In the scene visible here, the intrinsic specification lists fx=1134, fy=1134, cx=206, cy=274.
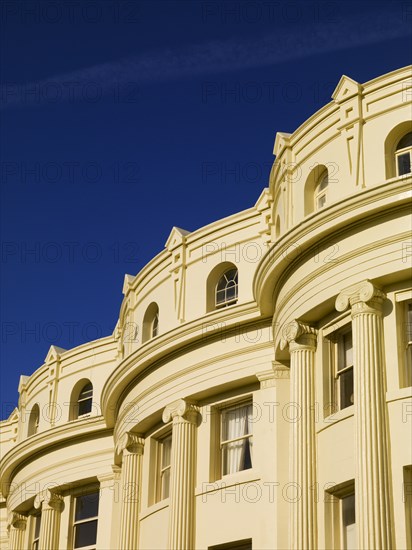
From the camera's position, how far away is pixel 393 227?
2544 cm

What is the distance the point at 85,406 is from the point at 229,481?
1320 cm

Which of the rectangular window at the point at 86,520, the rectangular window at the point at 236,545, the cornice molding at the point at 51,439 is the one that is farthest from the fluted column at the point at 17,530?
the rectangular window at the point at 236,545

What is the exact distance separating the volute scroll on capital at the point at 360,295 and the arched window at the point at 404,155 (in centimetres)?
311

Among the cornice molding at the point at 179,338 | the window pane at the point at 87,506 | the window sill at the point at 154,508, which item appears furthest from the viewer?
the window pane at the point at 87,506

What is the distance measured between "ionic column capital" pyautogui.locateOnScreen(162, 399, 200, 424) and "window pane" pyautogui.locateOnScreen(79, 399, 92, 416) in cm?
1014

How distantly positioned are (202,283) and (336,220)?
8344 millimetres

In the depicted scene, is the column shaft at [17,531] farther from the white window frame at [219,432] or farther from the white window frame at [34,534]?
the white window frame at [219,432]

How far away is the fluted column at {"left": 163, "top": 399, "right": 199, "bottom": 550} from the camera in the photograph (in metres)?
30.3

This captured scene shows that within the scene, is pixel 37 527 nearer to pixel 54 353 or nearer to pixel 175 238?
pixel 54 353

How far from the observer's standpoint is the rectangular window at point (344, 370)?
26156 mm

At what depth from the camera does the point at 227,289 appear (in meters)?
33.5

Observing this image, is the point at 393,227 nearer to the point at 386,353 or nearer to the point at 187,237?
the point at 386,353

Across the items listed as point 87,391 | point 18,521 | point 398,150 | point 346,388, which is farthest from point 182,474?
point 18,521

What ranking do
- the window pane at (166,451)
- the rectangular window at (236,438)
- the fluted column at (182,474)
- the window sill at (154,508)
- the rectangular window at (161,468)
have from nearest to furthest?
the fluted column at (182,474) < the rectangular window at (236,438) < the window sill at (154,508) < the rectangular window at (161,468) < the window pane at (166,451)
